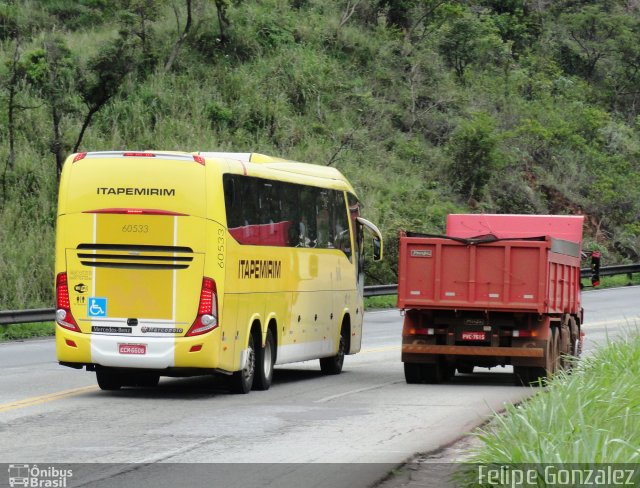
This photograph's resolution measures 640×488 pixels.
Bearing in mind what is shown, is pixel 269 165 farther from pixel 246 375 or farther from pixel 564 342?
pixel 564 342

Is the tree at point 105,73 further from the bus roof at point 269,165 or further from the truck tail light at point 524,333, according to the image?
the truck tail light at point 524,333

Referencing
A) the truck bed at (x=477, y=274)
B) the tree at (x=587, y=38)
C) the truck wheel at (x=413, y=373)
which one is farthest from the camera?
the tree at (x=587, y=38)

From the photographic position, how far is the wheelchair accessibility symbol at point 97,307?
670 inches

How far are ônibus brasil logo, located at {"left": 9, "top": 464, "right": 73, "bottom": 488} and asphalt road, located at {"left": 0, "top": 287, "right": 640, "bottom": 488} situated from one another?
0.31 feet

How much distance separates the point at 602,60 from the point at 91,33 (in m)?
26.3

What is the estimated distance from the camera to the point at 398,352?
26578mm

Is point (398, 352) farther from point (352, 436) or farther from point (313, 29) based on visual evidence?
point (313, 29)

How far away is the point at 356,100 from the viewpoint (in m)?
50.2

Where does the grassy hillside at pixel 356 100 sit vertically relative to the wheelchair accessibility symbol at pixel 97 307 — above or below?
above

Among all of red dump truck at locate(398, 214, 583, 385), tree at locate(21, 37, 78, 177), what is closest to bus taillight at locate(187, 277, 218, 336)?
red dump truck at locate(398, 214, 583, 385)

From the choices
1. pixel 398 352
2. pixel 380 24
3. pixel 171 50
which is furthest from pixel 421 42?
pixel 398 352

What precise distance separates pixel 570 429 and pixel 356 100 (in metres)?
41.1

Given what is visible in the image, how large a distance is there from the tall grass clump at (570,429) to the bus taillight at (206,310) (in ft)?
17.1

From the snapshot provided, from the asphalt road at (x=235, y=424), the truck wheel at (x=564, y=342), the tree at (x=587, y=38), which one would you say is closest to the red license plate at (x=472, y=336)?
the asphalt road at (x=235, y=424)
